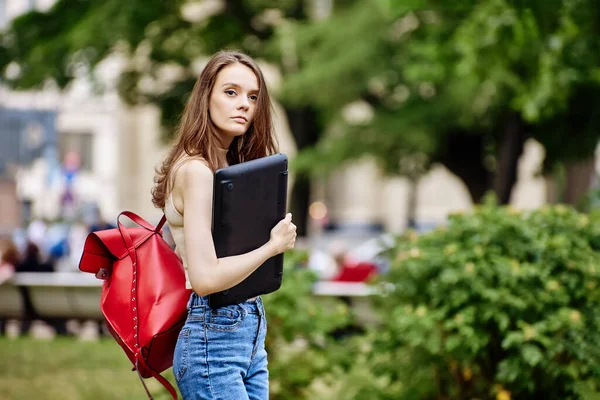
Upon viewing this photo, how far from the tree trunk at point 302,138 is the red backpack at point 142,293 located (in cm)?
2263

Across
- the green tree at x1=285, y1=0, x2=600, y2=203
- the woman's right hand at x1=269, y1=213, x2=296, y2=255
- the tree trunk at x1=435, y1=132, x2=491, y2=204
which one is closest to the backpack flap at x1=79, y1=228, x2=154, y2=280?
the woman's right hand at x1=269, y1=213, x2=296, y2=255

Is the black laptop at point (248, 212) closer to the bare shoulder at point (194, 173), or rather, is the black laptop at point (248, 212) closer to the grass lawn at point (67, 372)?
the bare shoulder at point (194, 173)

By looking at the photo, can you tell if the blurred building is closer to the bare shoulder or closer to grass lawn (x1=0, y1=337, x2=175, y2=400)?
grass lawn (x1=0, y1=337, x2=175, y2=400)

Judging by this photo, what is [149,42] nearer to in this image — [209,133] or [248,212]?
[209,133]

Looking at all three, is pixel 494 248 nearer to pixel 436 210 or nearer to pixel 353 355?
pixel 353 355

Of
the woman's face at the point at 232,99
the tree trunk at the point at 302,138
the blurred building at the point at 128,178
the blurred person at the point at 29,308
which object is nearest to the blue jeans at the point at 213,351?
the woman's face at the point at 232,99

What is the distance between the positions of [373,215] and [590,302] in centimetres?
5385

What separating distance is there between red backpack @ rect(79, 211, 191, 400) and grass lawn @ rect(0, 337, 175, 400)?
331 centimetres

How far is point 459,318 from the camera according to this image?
5777mm

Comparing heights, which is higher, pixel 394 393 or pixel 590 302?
pixel 590 302

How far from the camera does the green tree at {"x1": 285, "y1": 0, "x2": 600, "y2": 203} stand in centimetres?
1641

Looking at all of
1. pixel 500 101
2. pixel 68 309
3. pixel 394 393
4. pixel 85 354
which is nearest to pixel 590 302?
pixel 394 393

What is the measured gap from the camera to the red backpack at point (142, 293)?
300cm

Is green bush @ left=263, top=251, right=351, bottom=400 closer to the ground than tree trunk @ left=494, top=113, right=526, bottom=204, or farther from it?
closer to the ground
